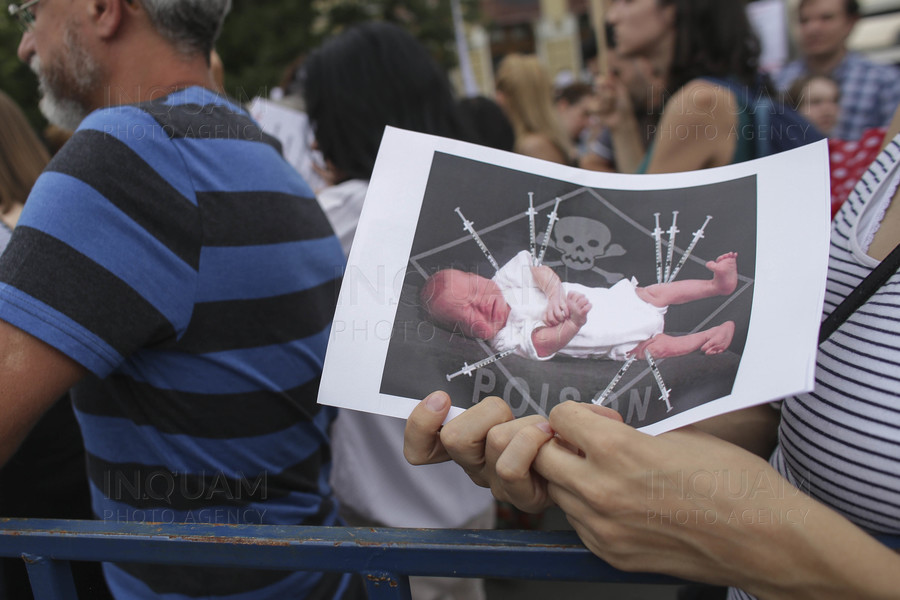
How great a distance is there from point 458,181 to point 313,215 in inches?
19.8

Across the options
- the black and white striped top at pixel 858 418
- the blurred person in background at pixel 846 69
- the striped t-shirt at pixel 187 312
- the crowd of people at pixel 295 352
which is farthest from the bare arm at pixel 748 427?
the blurred person in background at pixel 846 69

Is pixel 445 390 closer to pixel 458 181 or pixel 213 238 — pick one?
pixel 458 181

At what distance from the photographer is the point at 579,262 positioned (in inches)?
31.4

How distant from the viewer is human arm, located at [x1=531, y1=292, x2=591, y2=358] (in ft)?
2.48

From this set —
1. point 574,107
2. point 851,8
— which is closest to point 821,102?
point 851,8

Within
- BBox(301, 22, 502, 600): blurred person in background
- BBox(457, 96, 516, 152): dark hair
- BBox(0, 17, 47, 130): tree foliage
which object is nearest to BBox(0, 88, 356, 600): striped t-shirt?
BBox(301, 22, 502, 600): blurred person in background

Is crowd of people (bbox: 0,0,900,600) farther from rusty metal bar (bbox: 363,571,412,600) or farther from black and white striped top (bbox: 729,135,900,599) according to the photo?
rusty metal bar (bbox: 363,571,412,600)

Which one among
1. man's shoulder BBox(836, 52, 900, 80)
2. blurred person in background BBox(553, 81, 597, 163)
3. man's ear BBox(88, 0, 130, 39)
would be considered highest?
man's ear BBox(88, 0, 130, 39)

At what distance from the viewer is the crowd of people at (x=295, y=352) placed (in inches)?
25.8

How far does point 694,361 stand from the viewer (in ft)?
2.35

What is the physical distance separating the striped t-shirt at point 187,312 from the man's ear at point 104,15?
199mm

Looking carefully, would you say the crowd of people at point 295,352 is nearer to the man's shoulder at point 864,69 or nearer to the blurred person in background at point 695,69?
the blurred person in background at point 695,69

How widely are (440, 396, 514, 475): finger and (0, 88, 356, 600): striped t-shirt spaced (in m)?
0.51

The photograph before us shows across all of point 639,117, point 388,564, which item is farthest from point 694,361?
point 639,117
